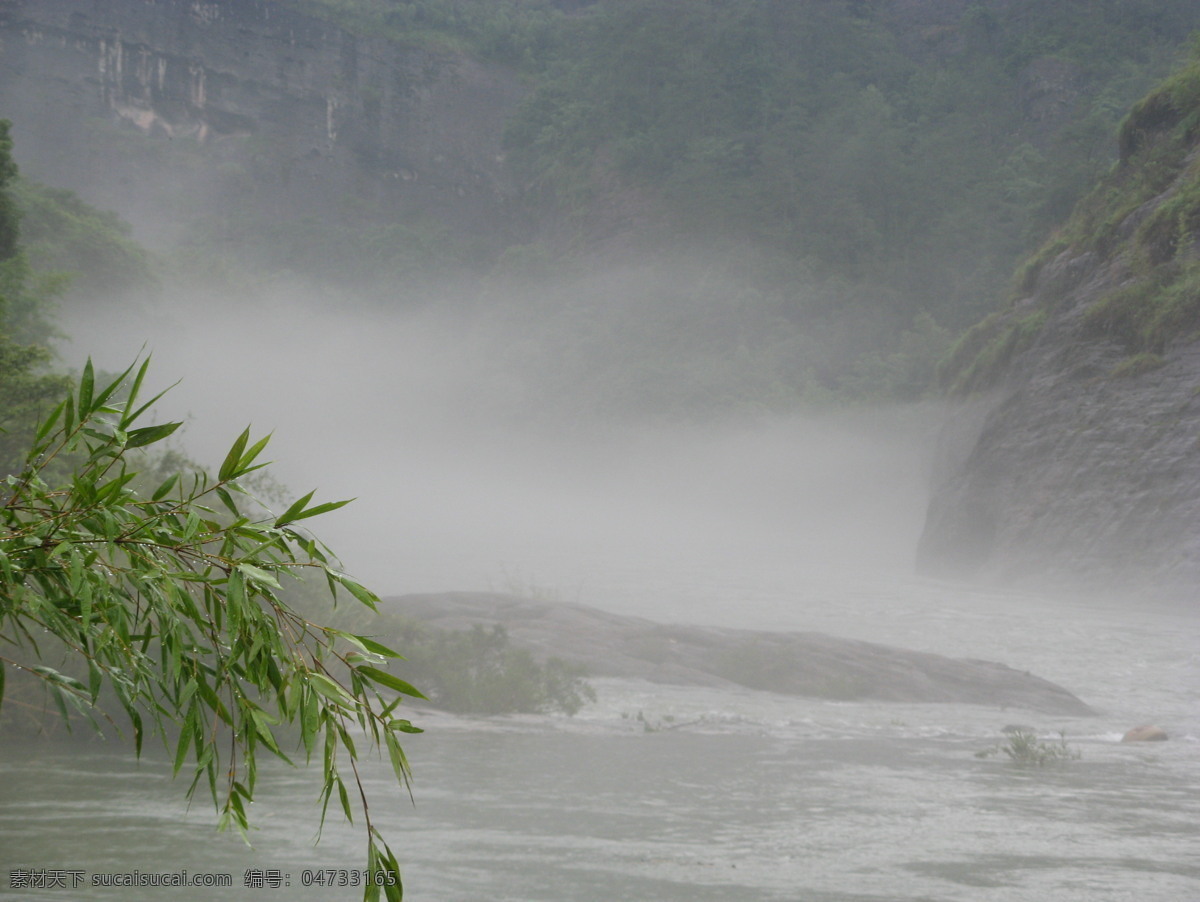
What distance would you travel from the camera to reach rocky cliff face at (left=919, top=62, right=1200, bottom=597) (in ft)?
85.9

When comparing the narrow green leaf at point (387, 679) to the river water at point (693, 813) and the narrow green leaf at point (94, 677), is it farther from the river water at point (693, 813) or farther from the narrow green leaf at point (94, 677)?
the river water at point (693, 813)

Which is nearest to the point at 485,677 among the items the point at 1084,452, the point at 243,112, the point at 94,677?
the point at 94,677

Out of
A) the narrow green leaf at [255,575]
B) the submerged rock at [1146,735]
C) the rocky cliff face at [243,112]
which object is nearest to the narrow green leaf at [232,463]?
the narrow green leaf at [255,575]

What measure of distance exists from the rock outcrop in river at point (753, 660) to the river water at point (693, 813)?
1.02 m

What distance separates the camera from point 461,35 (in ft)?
414

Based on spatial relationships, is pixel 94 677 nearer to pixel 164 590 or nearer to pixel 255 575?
pixel 164 590

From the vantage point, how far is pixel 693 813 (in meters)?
8.44

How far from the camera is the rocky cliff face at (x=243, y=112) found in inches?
4193

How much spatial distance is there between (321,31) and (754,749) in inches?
4691

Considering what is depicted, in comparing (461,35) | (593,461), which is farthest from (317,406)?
(461,35)

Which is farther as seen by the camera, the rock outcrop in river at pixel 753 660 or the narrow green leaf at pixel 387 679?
the rock outcrop in river at pixel 753 660

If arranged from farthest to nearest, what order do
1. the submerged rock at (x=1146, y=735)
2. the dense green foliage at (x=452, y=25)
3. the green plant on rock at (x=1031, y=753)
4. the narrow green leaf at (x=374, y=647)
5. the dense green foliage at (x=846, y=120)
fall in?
the dense green foliage at (x=452, y=25) → the dense green foliage at (x=846, y=120) → the submerged rock at (x=1146, y=735) → the green plant on rock at (x=1031, y=753) → the narrow green leaf at (x=374, y=647)

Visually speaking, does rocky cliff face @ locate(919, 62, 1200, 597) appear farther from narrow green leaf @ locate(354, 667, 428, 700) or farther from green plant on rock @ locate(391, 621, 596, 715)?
narrow green leaf @ locate(354, 667, 428, 700)

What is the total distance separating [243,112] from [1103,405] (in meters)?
104
